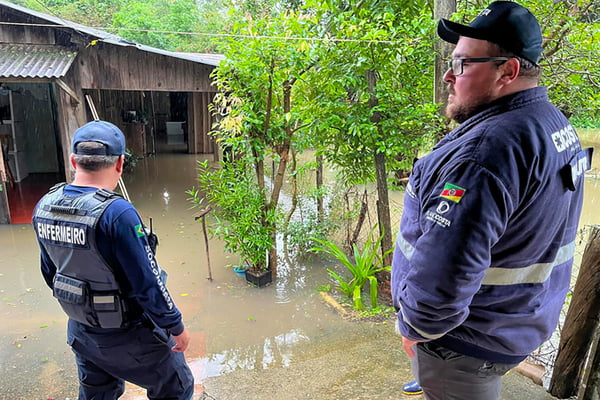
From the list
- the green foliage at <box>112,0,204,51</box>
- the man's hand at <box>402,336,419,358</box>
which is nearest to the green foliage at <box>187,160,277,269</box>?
the man's hand at <box>402,336,419,358</box>

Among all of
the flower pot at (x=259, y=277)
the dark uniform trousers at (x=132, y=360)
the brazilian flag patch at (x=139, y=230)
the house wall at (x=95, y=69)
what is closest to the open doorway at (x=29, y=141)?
the house wall at (x=95, y=69)

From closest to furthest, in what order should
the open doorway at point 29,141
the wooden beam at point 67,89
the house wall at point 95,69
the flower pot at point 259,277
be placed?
the flower pot at point 259,277, the wooden beam at point 67,89, the house wall at point 95,69, the open doorway at point 29,141

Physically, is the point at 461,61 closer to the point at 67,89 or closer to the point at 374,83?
the point at 374,83

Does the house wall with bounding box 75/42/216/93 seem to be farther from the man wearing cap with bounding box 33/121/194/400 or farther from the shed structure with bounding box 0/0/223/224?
the man wearing cap with bounding box 33/121/194/400

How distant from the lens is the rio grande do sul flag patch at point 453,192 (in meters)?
1.12

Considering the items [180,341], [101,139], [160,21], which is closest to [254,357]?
[180,341]

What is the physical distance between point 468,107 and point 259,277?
3.93 m

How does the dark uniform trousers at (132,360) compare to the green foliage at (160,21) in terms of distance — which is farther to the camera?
the green foliage at (160,21)

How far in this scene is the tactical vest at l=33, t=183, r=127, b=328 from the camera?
61.9 inches

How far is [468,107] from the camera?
1324 mm

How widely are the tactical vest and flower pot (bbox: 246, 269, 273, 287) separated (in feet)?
10.8

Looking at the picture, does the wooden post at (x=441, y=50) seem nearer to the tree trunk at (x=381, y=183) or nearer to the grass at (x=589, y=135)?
the tree trunk at (x=381, y=183)

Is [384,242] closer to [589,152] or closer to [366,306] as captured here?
[366,306]

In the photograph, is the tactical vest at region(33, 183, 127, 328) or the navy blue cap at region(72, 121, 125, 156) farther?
the navy blue cap at region(72, 121, 125, 156)
